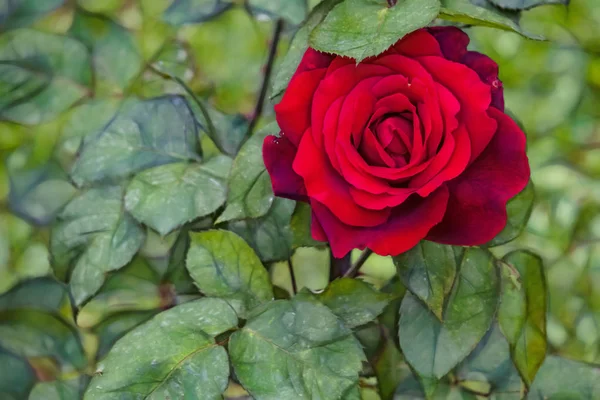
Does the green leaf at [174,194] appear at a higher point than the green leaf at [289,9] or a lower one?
lower

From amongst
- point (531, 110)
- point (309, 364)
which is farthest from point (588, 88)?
point (309, 364)

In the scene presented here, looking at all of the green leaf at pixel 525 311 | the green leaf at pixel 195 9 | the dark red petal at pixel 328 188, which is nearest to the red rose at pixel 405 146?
the dark red petal at pixel 328 188

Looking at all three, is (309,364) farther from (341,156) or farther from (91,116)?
(91,116)

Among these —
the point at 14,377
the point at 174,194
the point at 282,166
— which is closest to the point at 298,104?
the point at 282,166

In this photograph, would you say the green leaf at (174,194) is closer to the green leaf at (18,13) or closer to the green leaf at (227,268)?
the green leaf at (227,268)

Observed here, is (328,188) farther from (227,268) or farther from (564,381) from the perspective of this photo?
(564,381)
